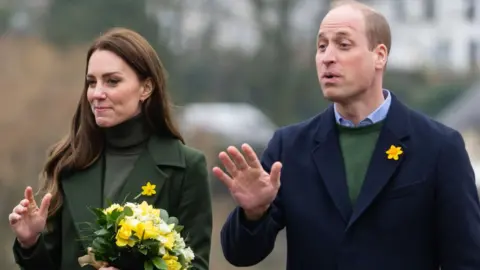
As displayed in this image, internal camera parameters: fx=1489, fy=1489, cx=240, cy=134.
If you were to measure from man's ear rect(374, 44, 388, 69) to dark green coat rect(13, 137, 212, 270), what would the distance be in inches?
32.7

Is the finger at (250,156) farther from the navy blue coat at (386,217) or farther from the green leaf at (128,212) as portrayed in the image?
the green leaf at (128,212)

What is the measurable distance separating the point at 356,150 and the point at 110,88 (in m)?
1.00

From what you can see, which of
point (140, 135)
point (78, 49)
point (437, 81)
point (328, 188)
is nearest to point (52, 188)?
point (140, 135)

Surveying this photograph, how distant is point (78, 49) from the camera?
27.0 m

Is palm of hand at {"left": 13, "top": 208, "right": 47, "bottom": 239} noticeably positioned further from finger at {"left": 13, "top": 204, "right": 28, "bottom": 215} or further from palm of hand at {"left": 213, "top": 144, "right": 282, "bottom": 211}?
palm of hand at {"left": 213, "top": 144, "right": 282, "bottom": 211}

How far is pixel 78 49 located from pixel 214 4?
1243 centimetres

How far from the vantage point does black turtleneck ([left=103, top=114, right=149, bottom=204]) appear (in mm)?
5855

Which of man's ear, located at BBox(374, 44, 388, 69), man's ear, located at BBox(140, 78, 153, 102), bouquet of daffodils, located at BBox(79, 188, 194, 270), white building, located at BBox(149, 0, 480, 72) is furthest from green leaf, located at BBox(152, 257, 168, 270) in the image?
white building, located at BBox(149, 0, 480, 72)

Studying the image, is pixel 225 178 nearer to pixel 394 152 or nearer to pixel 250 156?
pixel 250 156

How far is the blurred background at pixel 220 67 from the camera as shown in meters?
24.3

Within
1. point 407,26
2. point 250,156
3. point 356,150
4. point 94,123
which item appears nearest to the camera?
point 250,156

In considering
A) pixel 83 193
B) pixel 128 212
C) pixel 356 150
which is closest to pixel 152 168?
pixel 83 193

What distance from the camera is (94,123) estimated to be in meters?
5.91

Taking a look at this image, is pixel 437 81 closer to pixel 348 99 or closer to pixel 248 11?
pixel 248 11
